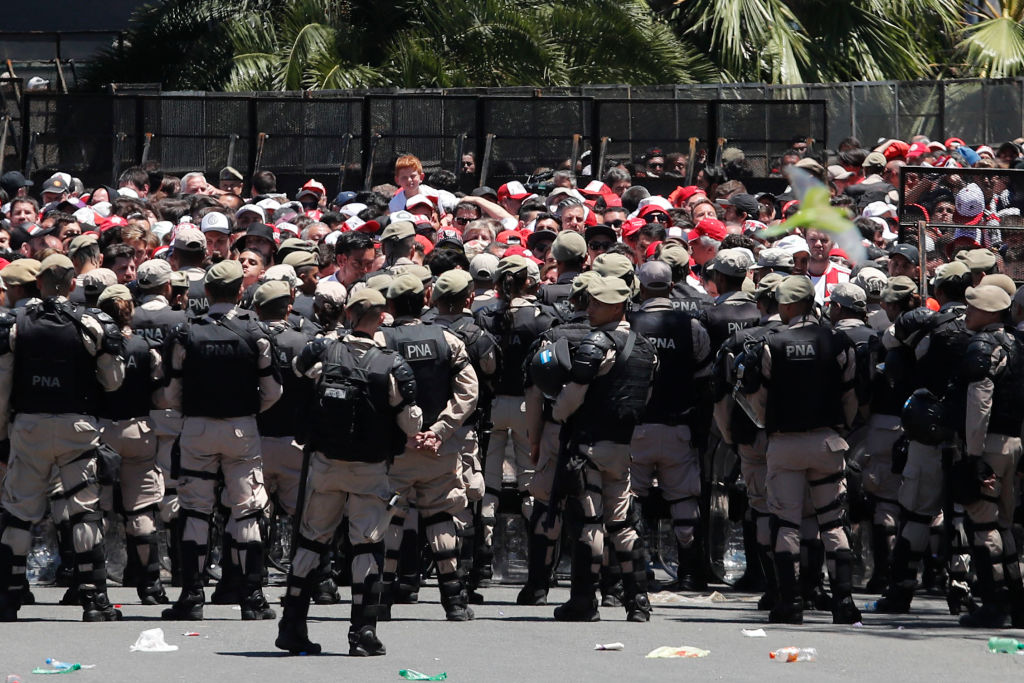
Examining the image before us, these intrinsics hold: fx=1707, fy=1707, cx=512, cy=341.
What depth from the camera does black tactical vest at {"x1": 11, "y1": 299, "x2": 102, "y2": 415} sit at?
389 inches

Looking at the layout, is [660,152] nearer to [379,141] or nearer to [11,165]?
[379,141]

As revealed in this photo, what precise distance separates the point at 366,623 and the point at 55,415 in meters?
2.44

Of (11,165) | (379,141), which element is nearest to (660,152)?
(379,141)

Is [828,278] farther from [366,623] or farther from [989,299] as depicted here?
[366,623]


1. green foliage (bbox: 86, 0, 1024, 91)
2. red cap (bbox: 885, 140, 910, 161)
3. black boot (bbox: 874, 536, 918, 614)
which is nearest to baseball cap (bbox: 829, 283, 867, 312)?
black boot (bbox: 874, 536, 918, 614)

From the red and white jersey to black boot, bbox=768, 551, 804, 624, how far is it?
9.99ft

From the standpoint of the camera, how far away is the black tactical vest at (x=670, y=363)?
10961 mm

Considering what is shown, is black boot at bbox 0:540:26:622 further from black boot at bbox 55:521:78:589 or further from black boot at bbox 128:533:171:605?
black boot at bbox 55:521:78:589

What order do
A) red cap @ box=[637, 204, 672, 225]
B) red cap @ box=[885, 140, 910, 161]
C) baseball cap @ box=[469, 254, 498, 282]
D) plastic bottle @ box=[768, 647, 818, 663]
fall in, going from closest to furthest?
plastic bottle @ box=[768, 647, 818, 663] < baseball cap @ box=[469, 254, 498, 282] < red cap @ box=[637, 204, 672, 225] < red cap @ box=[885, 140, 910, 161]

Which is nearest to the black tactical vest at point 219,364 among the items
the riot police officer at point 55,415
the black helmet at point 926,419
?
the riot police officer at point 55,415

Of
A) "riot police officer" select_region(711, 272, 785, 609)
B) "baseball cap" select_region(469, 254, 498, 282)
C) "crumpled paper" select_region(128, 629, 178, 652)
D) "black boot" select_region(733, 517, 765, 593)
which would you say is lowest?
"black boot" select_region(733, 517, 765, 593)

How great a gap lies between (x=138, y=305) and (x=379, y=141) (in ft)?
28.6

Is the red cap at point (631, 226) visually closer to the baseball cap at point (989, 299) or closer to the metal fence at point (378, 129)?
the metal fence at point (378, 129)

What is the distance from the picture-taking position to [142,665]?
8.58 meters
